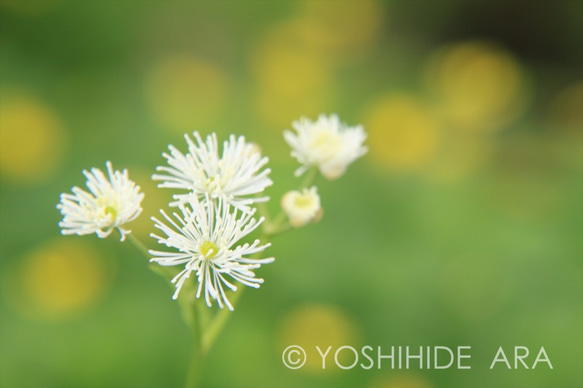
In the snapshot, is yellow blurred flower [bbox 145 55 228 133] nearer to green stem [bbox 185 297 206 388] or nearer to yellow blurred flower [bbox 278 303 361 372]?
yellow blurred flower [bbox 278 303 361 372]

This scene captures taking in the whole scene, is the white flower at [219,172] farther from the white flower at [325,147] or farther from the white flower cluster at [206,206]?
the white flower at [325,147]

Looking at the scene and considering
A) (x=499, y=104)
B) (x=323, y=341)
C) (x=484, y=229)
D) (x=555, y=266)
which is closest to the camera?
(x=323, y=341)

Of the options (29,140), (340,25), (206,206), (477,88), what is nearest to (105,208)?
(206,206)

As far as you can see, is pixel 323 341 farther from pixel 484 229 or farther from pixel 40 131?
pixel 40 131

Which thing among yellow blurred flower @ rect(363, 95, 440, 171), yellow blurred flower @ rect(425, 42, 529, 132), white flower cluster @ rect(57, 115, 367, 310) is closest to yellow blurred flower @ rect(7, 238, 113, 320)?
white flower cluster @ rect(57, 115, 367, 310)

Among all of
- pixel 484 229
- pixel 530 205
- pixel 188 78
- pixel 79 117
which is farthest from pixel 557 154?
pixel 79 117

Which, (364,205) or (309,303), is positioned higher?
(364,205)

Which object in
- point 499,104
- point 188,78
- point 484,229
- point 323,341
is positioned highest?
point 499,104
